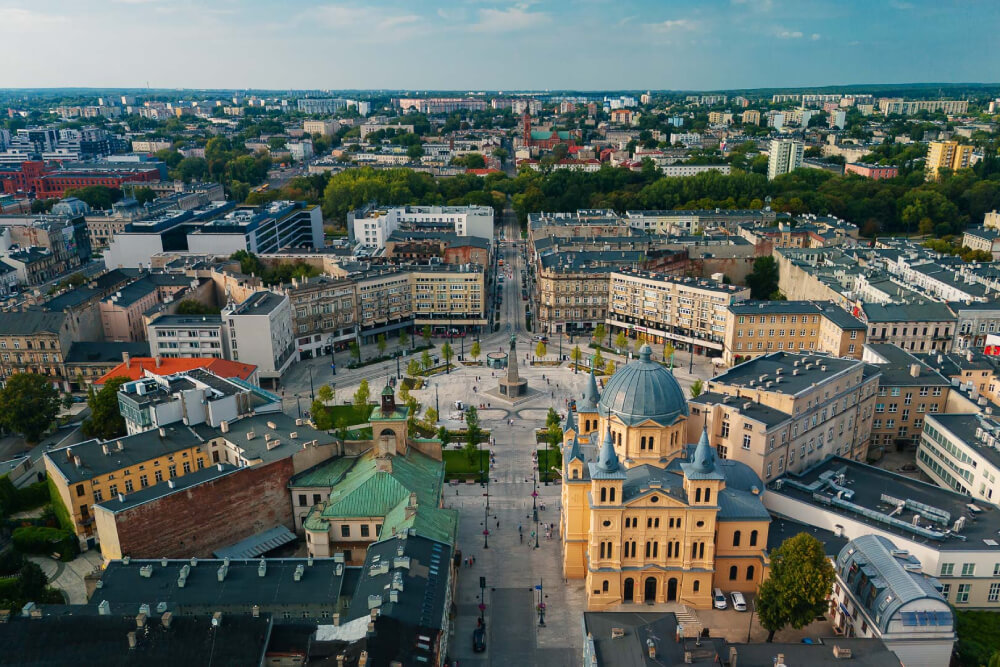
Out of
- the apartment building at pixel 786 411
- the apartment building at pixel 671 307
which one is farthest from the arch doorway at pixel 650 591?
the apartment building at pixel 671 307

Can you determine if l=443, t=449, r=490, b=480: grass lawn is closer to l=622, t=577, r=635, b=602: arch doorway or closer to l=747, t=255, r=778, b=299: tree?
l=622, t=577, r=635, b=602: arch doorway

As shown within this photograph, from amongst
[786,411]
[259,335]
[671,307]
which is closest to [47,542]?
[259,335]

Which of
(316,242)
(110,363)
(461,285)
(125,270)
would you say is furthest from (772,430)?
(316,242)

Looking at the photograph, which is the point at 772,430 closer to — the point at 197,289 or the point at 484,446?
the point at 484,446

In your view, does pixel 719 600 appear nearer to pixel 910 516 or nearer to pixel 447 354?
pixel 910 516

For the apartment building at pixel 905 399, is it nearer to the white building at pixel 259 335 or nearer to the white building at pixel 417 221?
the white building at pixel 259 335

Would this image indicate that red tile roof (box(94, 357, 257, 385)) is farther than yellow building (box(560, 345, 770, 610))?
Yes

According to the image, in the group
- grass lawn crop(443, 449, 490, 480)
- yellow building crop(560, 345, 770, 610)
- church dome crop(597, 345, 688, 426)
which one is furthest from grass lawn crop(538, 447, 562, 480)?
church dome crop(597, 345, 688, 426)
